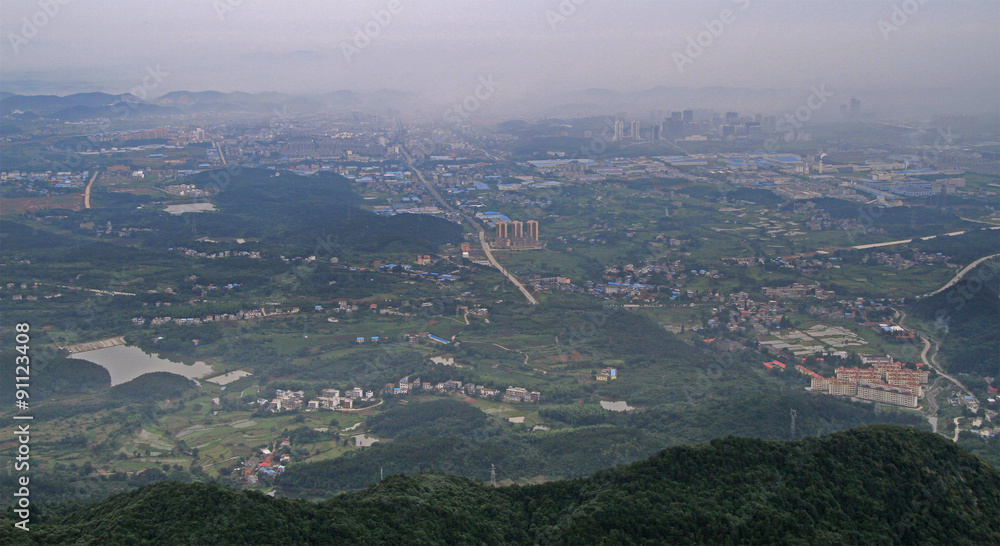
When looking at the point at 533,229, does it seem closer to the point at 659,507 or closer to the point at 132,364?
the point at 132,364

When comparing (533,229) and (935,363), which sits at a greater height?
(533,229)

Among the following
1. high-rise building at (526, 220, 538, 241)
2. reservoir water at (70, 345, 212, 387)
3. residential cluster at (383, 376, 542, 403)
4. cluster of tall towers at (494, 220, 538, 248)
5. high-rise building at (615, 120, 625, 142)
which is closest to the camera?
residential cluster at (383, 376, 542, 403)

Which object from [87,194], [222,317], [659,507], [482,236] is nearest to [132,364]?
[222,317]

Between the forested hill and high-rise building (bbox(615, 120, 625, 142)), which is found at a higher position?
high-rise building (bbox(615, 120, 625, 142))

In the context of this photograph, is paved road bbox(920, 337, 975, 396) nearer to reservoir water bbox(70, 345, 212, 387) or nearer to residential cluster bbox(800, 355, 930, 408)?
residential cluster bbox(800, 355, 930, 408)

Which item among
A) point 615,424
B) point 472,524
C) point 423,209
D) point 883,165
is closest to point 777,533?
point 472,524

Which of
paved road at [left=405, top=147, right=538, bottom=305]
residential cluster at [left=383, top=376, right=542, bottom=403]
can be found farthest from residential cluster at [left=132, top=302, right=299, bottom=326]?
paved road at [left=405, top=147, right=538, bottom=305]
